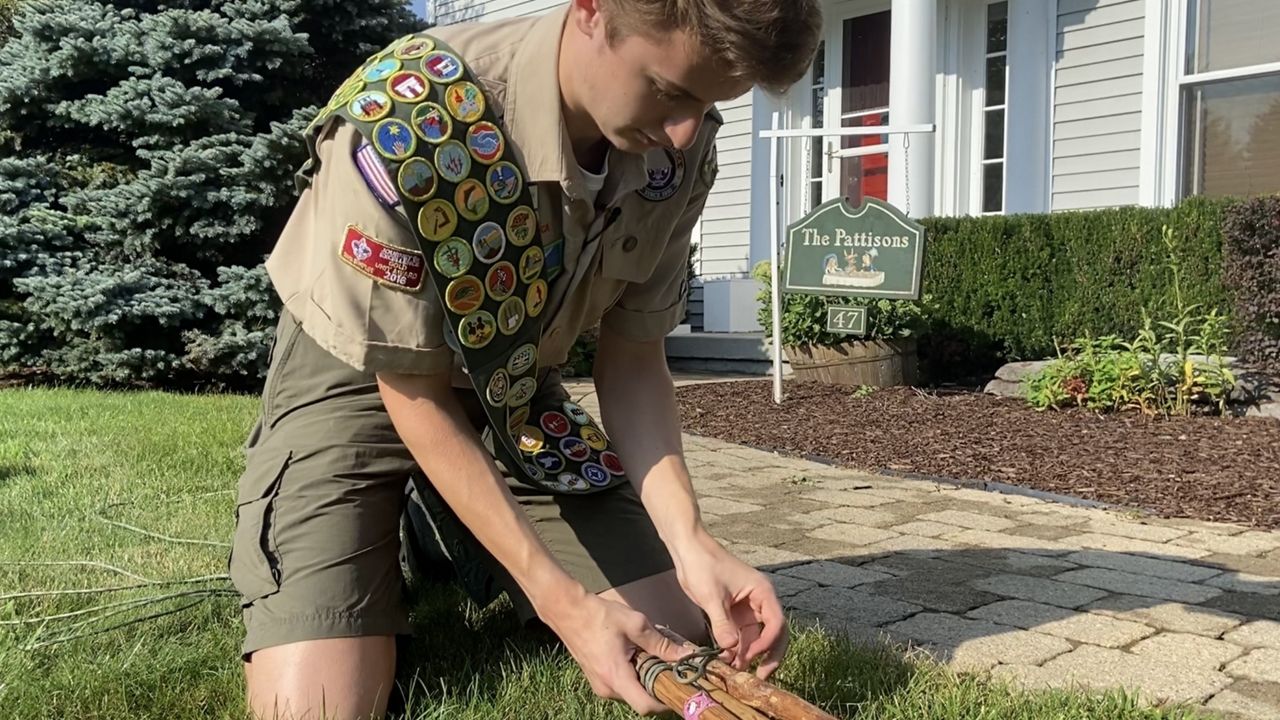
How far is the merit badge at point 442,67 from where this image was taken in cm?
167

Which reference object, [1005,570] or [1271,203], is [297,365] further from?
[1271,203]

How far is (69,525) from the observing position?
302 cm

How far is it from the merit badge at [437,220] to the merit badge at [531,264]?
15cm

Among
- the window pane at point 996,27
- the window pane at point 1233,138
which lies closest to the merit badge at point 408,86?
the window pane at point 1233,138

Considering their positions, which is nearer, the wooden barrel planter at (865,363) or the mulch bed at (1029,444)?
the mulch bed at (1029,444)

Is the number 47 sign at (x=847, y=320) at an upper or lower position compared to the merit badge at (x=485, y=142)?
lower

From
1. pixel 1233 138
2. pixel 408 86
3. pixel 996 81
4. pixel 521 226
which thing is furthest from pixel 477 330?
pixel 996 81

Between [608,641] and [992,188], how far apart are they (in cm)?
742

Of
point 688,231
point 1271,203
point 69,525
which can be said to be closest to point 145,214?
point 69,525

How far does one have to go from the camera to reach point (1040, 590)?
2689 mm

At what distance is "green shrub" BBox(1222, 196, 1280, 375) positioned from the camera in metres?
5.27

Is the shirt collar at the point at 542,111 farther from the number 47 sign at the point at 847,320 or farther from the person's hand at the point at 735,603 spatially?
the number 47 sign at the point at 847,320

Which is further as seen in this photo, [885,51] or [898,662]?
[885,51]

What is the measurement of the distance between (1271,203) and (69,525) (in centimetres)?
554
